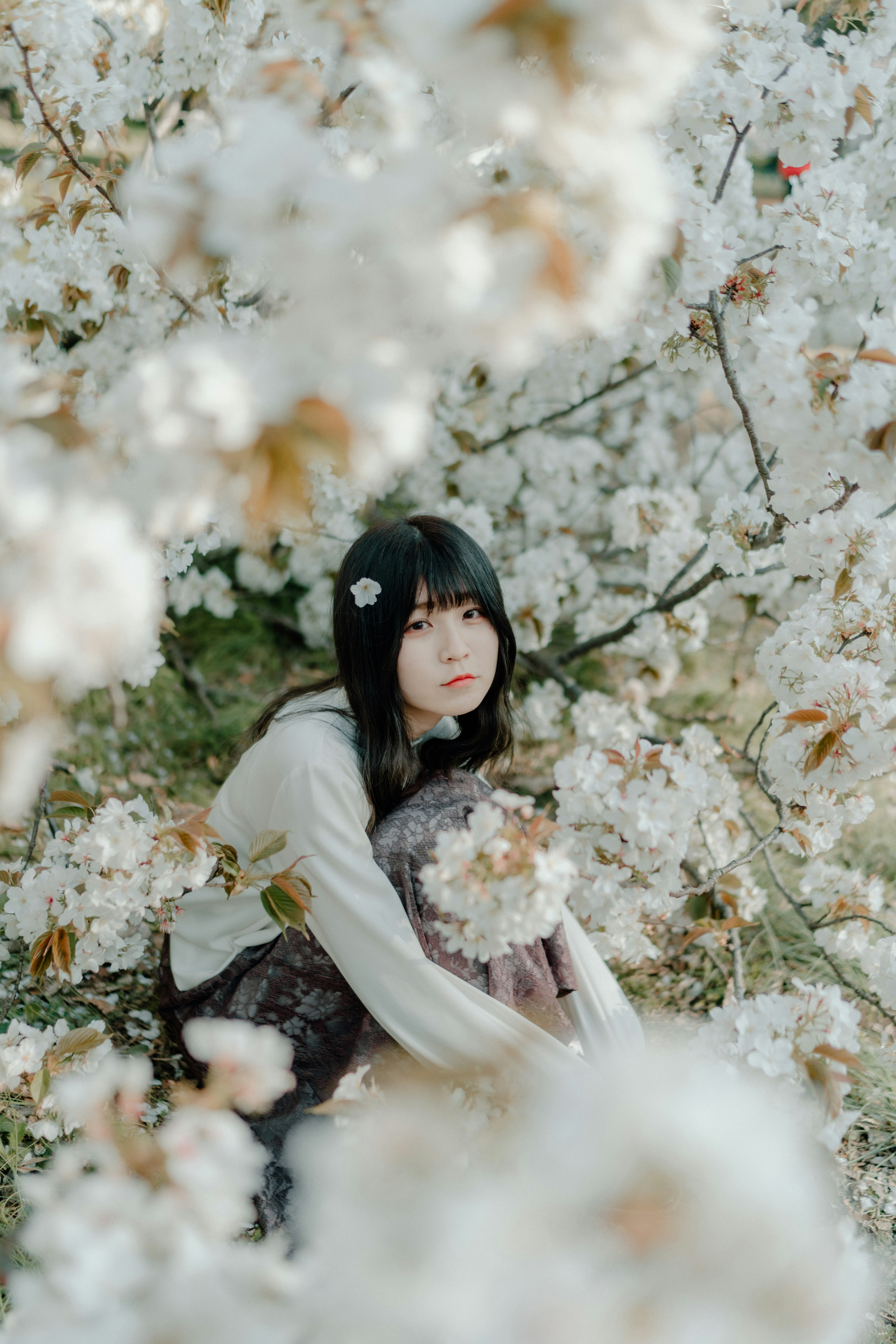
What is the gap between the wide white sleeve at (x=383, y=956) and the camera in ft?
5.20

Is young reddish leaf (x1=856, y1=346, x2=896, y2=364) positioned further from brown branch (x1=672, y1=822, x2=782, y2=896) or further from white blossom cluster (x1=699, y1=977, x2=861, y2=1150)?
brown branch (x1=672, y1=822, x2=782, y2=896)

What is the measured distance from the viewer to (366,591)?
1.75 m

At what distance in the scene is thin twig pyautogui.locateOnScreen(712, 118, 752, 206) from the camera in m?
1.62

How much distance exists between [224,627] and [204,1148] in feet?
10.9

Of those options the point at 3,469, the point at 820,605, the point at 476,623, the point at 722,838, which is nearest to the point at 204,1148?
the point at 3,469

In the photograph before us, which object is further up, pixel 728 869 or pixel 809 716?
pixel 809 716

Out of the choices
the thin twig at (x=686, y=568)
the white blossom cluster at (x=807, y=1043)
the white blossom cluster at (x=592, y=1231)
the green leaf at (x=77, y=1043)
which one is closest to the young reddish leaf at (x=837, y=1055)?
the white blossom cluster at (x=807, y=1043)

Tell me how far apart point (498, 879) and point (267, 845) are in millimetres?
511

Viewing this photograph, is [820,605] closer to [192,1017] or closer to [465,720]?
[465,720]

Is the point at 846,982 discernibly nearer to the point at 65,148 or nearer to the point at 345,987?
the point at 345,987

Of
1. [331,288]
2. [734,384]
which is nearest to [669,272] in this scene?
[734,384]

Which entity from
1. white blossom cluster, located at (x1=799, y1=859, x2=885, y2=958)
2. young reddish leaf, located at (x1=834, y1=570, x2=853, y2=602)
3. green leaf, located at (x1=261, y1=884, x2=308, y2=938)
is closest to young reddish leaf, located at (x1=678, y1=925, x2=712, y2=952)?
white blossom cluster, located at (x1=799, y1=859, x2=885, y2=958)

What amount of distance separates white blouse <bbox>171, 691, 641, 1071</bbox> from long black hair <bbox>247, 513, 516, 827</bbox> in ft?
0.19

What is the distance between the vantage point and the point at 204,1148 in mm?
713
